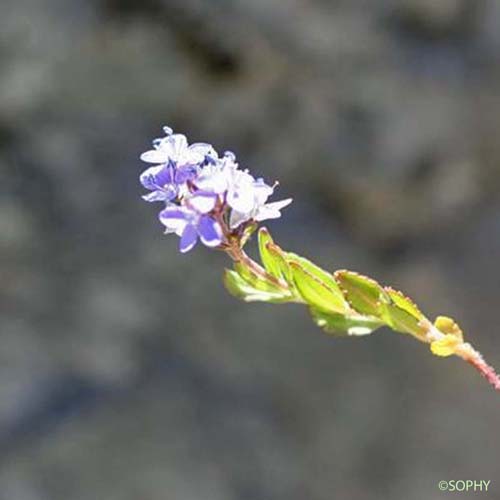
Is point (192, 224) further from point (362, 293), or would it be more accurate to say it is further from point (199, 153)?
point (362, 293)

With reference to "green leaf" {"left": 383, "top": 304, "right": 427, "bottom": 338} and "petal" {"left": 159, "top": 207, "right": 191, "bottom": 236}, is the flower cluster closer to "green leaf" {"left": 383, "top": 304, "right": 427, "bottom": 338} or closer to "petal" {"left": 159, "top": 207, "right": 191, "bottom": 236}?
"petal" {"left": 159, "top": 207, "right": 191, "bottom": 236}

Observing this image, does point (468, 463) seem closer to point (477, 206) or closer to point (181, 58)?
point (477, 206)

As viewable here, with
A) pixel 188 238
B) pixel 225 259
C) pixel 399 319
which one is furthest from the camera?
pixel 225 259

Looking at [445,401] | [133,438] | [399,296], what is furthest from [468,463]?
[399,296]

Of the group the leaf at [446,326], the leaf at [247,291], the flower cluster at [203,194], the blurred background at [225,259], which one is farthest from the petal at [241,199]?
the blurred background at [225,259]

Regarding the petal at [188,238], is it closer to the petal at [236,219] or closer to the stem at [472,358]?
the petal at [236,219]

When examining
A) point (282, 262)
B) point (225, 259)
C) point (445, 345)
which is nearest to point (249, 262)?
point (282, 262)

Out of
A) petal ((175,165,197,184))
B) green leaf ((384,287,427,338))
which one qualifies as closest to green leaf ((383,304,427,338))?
green leaf ((384,287,427,338))
